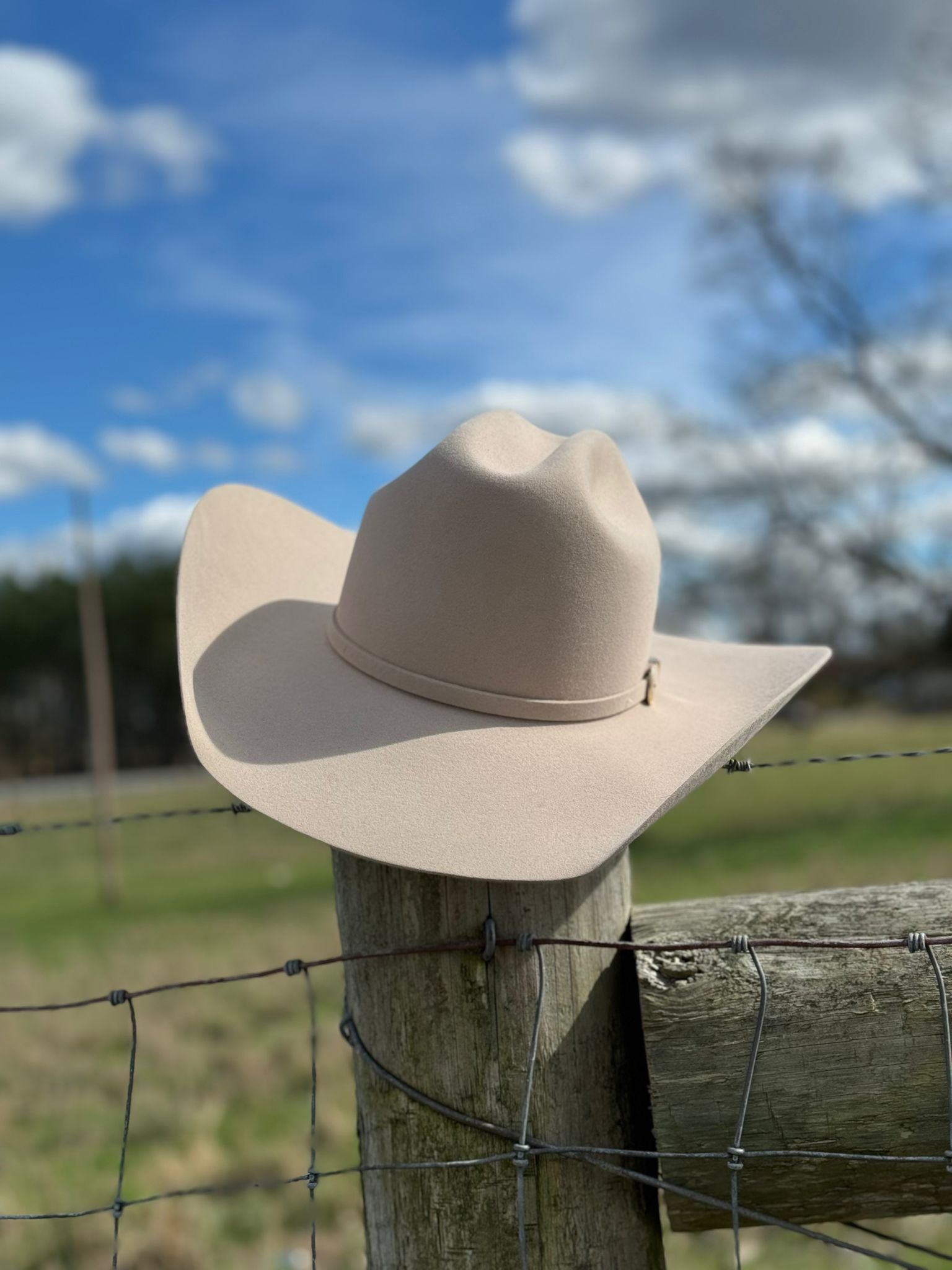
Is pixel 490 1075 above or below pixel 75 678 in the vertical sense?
below

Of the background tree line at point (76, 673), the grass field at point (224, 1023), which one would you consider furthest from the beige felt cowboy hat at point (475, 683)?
the background tree line at point (76, 673)

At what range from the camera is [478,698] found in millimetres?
1665

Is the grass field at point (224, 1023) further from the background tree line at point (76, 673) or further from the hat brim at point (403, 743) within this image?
the background tree line at point (76, 673)

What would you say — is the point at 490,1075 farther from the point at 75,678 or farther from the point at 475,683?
the point at 75,678

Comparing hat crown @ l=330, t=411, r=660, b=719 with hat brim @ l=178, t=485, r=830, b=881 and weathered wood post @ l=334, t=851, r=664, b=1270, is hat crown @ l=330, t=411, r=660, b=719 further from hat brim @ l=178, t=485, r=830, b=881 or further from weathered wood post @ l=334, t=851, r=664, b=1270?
weathered wood post @ l=334, t=851, r=664, b=1270

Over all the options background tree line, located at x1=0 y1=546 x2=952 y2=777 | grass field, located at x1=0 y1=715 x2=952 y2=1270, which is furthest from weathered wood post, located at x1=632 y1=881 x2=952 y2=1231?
background tree line, located at x1=0 y1=546 x2=952 y2=777

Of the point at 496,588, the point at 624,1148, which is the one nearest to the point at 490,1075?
the point at 624,1148

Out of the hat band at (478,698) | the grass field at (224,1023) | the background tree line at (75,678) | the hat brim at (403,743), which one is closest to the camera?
the hat brim at (403,743)

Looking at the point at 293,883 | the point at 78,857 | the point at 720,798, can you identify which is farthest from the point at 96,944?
the point at 720,798

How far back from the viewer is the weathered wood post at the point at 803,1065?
1.55 metres

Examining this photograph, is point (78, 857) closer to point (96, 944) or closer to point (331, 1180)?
point (96, 944)

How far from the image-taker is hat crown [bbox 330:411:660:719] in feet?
5.55

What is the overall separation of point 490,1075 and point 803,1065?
44 cm

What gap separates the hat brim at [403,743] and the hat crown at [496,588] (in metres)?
0.05
